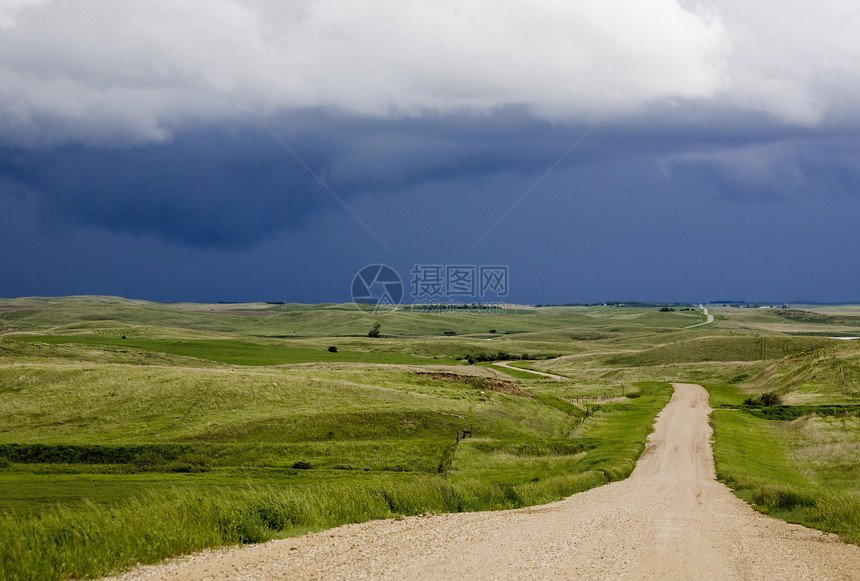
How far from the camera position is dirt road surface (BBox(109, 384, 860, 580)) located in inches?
520

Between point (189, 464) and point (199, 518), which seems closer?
point (199, 518)

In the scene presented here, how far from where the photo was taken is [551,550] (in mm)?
15195

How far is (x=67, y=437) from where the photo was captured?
41.1 m

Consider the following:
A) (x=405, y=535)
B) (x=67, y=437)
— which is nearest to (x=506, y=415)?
(x=67, y=437)

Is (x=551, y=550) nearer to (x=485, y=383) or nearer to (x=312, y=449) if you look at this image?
(x=312, y=449)

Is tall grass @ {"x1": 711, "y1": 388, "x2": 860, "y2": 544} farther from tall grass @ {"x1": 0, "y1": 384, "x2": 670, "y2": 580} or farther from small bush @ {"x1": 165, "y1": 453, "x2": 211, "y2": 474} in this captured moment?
small bush @ {"x1": 165, "y1": 453, "x2": 211, "y2": 474}

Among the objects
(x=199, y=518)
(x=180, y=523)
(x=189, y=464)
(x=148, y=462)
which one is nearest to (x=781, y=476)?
(x=199, y=518)

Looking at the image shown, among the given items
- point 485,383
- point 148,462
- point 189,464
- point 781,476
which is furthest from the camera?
point 485,383

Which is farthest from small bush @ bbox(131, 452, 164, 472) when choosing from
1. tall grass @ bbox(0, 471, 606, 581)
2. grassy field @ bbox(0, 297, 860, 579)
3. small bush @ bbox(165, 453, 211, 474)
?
tall grass @ bbox(0, 471, 606, 581)

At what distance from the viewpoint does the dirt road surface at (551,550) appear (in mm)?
13195

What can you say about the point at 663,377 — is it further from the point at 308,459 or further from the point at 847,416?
the point at 308,459

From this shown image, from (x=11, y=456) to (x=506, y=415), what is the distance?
111 feet

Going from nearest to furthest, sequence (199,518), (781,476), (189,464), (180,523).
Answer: (180,523) < (199,518) < (781,476) < (189,464)

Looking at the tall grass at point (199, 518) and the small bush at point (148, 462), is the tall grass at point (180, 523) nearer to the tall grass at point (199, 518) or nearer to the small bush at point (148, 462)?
the tall grass at point (199, 518)
